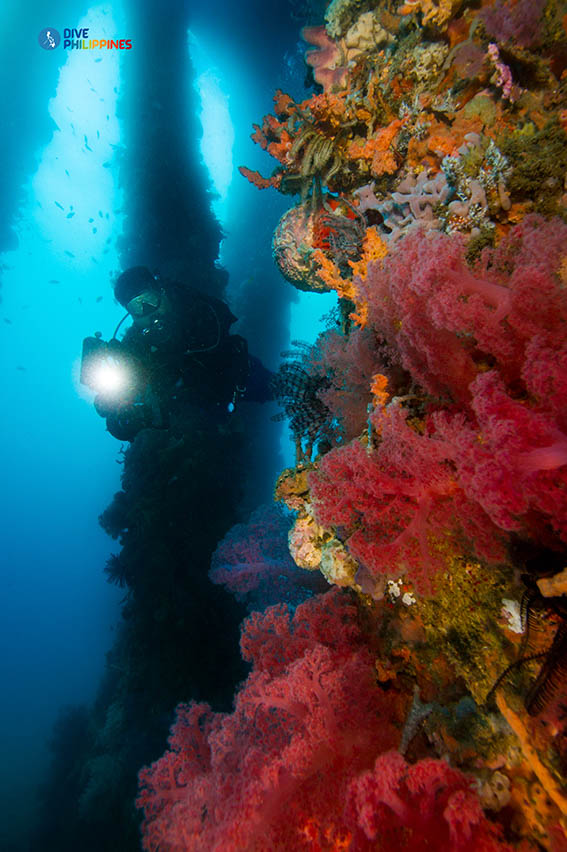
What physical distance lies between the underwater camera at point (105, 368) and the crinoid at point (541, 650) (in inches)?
280

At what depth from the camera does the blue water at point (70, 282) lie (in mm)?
16438

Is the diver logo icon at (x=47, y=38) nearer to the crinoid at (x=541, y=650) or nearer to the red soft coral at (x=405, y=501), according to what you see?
the red soft coral at (x=405, y=501)

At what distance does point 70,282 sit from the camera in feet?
222

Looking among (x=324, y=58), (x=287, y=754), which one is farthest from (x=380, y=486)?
(x=324, y=58)

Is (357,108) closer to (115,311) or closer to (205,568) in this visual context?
(205,568)

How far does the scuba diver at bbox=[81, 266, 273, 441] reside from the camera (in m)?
6.90

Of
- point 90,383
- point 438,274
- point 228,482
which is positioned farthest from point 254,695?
point 228,482

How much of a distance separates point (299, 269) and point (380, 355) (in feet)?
6.93

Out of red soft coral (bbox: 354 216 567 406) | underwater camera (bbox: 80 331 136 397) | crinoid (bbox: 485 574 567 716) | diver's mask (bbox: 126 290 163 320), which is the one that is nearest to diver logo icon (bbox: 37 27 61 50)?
diver's mask (bbox: 126 290 163 320)

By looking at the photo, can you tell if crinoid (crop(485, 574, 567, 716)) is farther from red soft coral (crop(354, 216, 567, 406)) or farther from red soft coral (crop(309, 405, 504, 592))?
red soft coral (crop(354, 216, 567, 406))

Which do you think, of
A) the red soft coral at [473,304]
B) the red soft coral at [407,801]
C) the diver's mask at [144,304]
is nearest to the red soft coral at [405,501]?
the red soft coral at [473,304]

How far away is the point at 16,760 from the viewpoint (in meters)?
24.1

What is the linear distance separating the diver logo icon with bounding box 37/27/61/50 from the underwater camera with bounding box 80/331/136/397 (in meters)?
22.3

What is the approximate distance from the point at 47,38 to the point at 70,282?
58.2 meters
